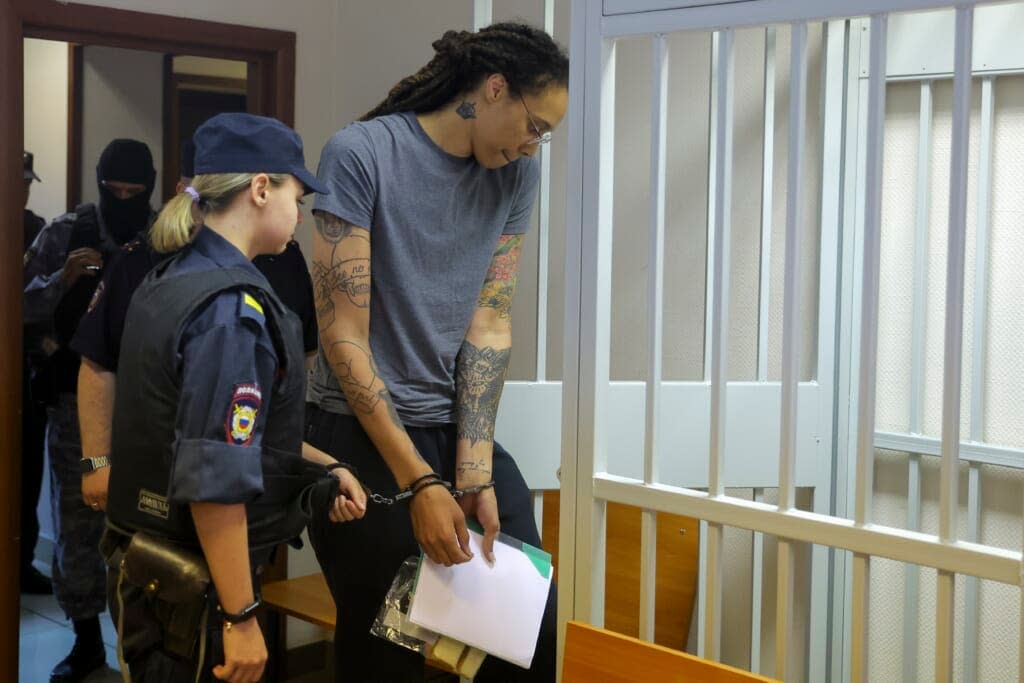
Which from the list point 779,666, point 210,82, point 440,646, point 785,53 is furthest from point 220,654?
point 210,82

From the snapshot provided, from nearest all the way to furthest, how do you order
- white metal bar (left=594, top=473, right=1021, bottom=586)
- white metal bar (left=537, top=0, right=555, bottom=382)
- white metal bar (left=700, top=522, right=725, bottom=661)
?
white metal bar (left=594, top=473, right=1021, bottom=586) < white metal bar (left=700, top=522, right=725, bottom=661) < white metal bar (left=537, top=0, right=555, bottom=382)

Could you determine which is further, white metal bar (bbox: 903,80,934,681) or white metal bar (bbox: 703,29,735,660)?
white metal bar (bbox: 903,80,934,681)

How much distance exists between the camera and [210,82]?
348 centimetres

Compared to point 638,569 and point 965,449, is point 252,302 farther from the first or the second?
point 965,449

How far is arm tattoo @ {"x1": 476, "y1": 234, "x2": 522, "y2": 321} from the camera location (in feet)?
5.97

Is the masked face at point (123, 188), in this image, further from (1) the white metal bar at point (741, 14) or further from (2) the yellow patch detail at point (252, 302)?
(1) the white metal bar at point (741, 14)

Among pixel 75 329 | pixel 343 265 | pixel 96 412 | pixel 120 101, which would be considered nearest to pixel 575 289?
pixel 343 265

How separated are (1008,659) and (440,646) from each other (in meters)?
1.22

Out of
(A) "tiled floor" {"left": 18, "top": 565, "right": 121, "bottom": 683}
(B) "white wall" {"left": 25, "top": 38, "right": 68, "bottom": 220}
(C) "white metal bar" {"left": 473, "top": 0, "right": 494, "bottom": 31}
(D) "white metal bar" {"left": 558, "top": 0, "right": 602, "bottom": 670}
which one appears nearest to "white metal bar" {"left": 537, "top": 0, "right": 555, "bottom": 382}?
(C) "white metal bar" {"left": 473, "top": 0, "right": 494, "bottom": 31}

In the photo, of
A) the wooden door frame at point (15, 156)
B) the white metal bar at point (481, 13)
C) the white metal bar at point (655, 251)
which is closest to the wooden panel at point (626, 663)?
the white metal bar at point (655, 251)

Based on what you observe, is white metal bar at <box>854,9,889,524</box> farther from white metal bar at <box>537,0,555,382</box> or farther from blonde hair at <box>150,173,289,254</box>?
blonde hair at <box>150,173,289,254</box>

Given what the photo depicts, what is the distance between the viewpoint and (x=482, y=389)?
5.80 feet

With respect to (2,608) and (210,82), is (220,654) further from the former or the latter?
(210,82)

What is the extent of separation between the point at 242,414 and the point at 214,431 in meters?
0.04
